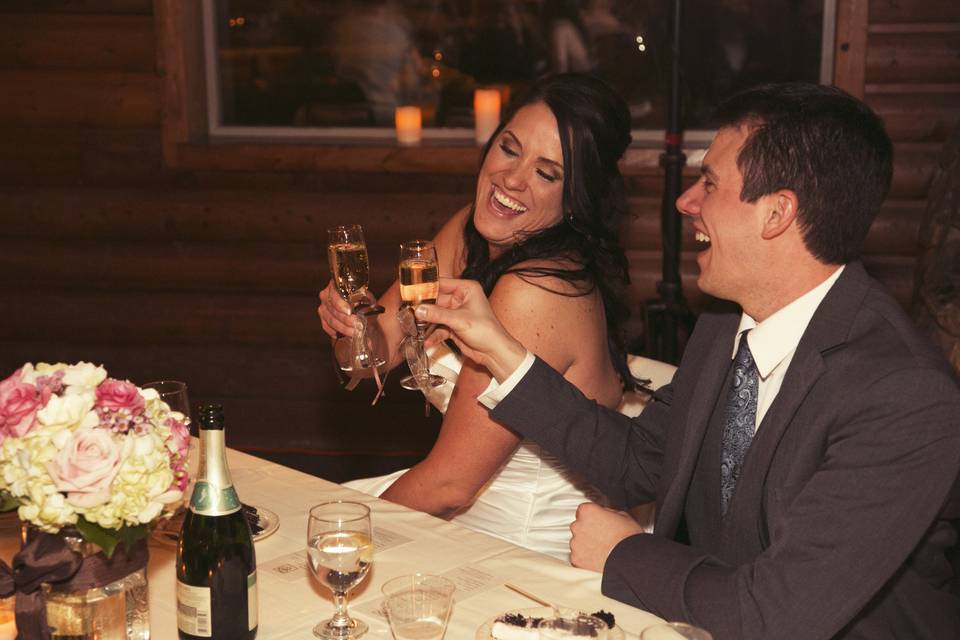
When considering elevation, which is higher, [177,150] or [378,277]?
[177,150]

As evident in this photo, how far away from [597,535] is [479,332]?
0.54m

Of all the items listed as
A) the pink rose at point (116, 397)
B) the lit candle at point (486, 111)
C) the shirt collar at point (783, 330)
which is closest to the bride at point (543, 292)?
the shirt collar at point (783, 330)

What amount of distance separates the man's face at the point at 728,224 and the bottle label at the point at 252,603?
1.06m

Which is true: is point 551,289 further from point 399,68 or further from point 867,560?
point 399,68

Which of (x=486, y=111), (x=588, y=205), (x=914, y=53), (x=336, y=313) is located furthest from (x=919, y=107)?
(x=336, y=313)

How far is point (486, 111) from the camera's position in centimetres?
520

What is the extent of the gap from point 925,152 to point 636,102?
53.2 inches

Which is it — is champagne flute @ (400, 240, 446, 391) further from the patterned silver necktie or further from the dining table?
the patterned silver necktie

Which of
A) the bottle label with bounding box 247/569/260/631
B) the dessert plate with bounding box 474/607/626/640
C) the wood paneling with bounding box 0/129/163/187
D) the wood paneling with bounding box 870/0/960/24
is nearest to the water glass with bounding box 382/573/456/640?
the dessert plate with bounding box 474/607/626/640

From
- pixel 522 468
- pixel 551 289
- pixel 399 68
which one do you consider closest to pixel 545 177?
pixel 551 289

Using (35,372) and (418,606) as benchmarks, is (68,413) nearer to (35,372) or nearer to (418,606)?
(35,372)

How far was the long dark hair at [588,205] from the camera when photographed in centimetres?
287

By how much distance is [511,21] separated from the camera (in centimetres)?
554

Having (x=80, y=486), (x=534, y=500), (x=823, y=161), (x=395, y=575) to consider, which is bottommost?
(x=534, y=500)
